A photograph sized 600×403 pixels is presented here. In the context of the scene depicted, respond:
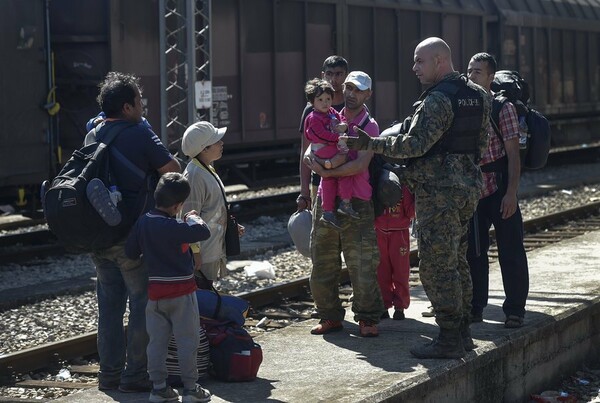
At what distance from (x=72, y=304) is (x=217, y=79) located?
672cm

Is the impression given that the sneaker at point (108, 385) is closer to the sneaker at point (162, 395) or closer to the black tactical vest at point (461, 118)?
the sneaker at point (162, 395)

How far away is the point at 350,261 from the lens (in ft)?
24.7

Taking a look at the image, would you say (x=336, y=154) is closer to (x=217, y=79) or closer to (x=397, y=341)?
(x=397, y=341)

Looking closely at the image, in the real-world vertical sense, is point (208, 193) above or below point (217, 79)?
below

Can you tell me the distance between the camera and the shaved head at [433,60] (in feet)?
21.9

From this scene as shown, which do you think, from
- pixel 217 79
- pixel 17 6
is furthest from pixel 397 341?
pixel 217 79

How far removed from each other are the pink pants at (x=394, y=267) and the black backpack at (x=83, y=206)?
2.51m

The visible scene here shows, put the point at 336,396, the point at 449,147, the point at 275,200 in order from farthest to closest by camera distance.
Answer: the point at 275,200
the point at 449,147
the point at 336,396

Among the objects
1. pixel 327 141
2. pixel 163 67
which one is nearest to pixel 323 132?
pixel 327 141

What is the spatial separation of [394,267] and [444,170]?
1.71 metres

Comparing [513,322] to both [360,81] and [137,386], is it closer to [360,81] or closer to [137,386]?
[360,81]

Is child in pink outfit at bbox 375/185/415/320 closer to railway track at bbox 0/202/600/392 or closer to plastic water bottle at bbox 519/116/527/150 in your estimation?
plastic water bottle at bbox 519/116/527/150

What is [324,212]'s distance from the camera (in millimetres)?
7414

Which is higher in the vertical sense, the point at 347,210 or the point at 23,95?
the point at 23,95
